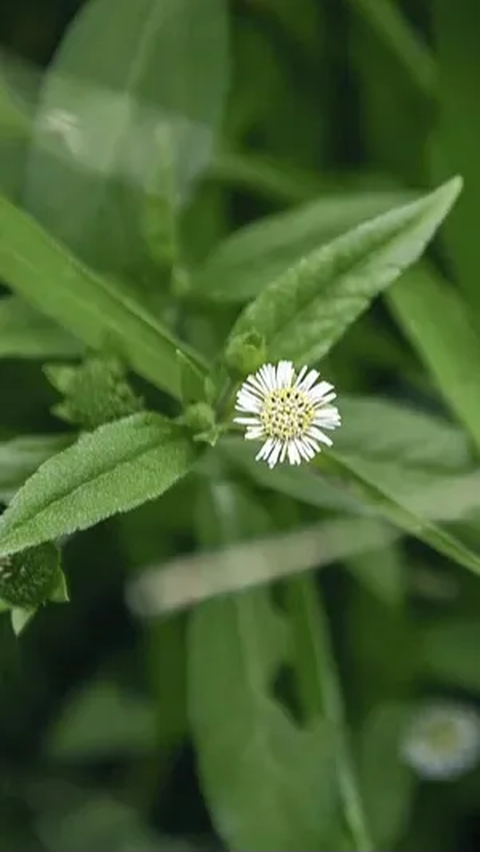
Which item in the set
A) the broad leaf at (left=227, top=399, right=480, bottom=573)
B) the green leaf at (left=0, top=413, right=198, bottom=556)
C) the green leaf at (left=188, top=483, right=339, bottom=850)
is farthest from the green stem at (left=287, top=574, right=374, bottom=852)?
the green leaf at (left=0, top=413, right=198, bottom=556)

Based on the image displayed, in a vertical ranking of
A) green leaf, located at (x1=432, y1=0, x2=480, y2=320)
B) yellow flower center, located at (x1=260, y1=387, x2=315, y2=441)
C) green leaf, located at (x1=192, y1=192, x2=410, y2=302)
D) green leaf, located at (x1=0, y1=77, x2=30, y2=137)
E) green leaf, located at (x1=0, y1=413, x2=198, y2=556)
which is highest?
green leaf, located at (x1=432, y1=0, x2=480, y2=320)

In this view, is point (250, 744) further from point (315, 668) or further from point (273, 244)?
point (273, 244)

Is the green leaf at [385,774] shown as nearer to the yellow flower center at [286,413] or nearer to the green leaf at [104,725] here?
the green leaf at [104,725]

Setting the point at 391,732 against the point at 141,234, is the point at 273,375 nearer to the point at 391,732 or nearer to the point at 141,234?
the point at 141,234

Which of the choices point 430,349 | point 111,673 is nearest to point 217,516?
point 430,349

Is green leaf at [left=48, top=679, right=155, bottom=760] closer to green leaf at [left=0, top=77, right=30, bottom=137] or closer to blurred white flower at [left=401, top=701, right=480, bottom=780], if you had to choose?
blurred white flower at [left=401, top=701, right=480, bottom=780]

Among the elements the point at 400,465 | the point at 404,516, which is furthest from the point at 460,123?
the point at 404,516
